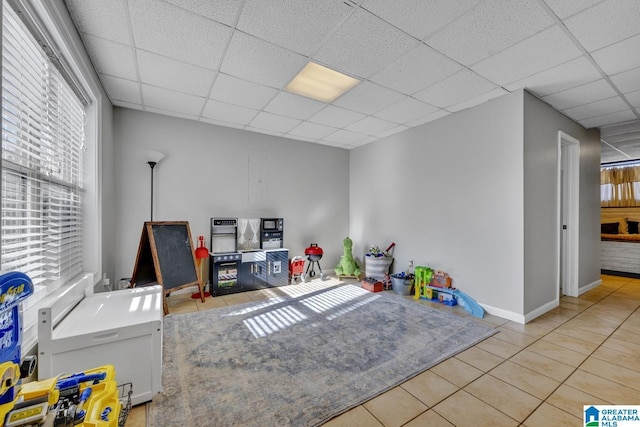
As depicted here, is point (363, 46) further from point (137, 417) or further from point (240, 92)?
point (137, 417)

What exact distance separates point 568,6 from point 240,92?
114 inches

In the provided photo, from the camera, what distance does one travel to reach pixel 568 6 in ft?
5.90

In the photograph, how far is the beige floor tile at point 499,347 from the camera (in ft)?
7.73

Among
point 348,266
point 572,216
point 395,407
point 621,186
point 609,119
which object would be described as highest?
point 609,119

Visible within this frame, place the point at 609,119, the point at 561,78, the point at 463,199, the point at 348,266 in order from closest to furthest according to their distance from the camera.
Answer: the point at 561,78
the point at 463,199
the point at 609,119
the point at 348,266

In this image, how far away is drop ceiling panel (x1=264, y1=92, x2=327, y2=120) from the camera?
3250mm

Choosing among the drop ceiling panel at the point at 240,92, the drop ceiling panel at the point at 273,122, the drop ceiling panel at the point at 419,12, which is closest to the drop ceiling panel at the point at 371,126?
the drop ceiling panel at the point at 273,122

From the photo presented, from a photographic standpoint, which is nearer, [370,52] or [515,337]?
[370,52]

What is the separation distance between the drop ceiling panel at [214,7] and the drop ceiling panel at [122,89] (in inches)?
58.4

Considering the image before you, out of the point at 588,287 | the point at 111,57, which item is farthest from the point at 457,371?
the point at 111,57

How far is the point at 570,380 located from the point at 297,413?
200cm

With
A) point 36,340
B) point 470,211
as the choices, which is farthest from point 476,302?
point 36,340

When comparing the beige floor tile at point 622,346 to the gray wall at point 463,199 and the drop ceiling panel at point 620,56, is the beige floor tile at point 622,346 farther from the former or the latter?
the drop ceiling panel at point 620,56

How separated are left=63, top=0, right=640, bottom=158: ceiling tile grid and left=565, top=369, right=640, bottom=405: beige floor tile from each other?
259cm
